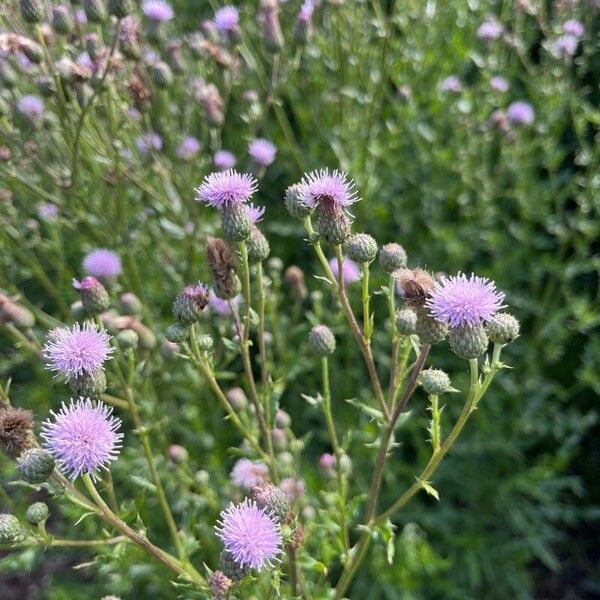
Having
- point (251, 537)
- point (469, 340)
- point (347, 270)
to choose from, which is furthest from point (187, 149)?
point (251, 537)

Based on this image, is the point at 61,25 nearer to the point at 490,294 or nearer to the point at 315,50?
the point at 315,50

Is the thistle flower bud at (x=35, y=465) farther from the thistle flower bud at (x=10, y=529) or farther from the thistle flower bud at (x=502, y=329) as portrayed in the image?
the thistle flower bud at (x=502, y=329)

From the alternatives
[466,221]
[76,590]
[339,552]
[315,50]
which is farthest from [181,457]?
[315,50]

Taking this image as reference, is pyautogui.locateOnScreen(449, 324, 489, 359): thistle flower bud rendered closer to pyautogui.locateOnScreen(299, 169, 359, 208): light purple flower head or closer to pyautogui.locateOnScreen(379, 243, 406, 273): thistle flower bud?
pyautogui.locateOnScreen(379, 243, 406, 273): thistle flower bud

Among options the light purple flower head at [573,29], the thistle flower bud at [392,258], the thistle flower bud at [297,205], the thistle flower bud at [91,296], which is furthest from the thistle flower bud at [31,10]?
the light purple flower head at [573,29]

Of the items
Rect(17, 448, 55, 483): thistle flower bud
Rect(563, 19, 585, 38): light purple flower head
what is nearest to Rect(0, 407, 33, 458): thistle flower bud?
Rect(17, 448, 55, 483): thistle flower bud

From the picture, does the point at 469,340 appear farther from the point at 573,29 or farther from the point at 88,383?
the point at 573,29
